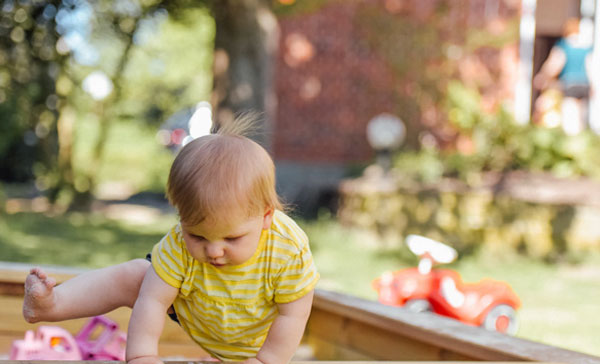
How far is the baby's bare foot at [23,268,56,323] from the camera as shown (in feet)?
5.90

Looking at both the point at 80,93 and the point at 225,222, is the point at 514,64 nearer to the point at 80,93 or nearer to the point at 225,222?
the point at 80,93

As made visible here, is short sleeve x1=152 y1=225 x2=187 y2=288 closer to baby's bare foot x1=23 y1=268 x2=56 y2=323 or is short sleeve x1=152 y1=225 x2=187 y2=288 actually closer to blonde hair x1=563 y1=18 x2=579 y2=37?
baby's bare foot x1=23 y1=268 x2=56 y2=323

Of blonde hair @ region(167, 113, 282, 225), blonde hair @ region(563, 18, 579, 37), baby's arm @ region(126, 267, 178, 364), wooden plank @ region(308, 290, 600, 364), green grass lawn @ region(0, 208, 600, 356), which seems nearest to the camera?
blonde hair @ region(167, 113, 282, 225)

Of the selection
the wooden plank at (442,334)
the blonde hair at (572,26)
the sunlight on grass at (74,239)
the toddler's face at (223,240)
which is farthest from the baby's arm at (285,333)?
the blonde hair at (572,26)

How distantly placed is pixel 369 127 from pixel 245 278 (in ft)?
26.2

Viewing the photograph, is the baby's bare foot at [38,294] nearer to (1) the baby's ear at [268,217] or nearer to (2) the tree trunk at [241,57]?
(1) the baby's ear at [268,217]

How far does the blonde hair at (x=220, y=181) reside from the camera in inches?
61.0

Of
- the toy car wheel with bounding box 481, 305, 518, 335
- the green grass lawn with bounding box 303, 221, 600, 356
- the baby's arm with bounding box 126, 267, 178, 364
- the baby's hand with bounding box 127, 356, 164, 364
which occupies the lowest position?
the green grass lawn with bounding box 303, 221, 600, 356

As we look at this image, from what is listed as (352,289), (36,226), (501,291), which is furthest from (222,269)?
(36,226)

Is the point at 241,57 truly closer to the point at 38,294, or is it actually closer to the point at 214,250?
the point at 38,294

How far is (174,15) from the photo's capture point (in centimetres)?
732

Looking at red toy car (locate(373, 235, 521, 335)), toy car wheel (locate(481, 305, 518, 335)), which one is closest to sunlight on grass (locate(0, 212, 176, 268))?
red toy car (locate(373, 235, 521, 335))

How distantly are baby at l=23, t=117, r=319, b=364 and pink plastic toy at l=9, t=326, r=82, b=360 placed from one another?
321mm

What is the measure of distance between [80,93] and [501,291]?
860cm
